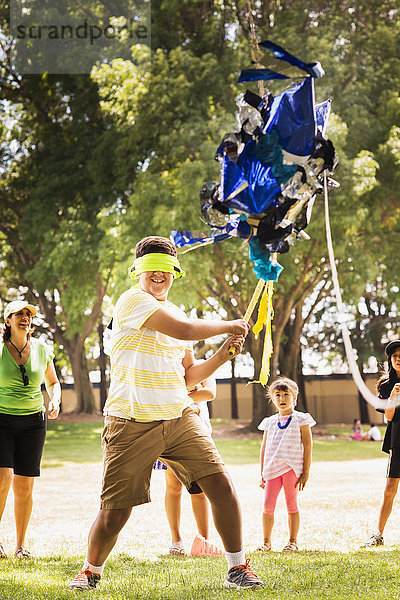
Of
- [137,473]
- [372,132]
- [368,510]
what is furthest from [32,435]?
[372,132]

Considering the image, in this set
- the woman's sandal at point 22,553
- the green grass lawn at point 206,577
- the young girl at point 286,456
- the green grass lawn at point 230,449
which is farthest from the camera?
the green grass lawn at point 230,449

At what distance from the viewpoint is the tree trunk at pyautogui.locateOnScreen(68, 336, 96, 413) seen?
25172mm

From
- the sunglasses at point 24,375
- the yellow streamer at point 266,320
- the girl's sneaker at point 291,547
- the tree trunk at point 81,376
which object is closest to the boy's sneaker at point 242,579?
the yellow streamer at point 266,320

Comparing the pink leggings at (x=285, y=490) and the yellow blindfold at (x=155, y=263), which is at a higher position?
the yellow blindfold at (x=155, y=263)

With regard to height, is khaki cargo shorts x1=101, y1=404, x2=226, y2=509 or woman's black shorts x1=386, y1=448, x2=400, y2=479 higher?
khaki cargo shorts x1=101, y1=404, x2=226, y2=509

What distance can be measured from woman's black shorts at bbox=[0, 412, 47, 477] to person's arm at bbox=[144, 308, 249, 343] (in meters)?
1.69

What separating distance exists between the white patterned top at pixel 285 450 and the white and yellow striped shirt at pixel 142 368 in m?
1.67

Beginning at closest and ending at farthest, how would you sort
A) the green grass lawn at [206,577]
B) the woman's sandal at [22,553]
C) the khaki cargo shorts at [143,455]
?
1. the green grass lawn at [206,577]
2. the khaki cargo shorts at [143,455]
3. the woman's sandal at [22,553]

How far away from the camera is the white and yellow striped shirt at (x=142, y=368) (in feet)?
11.1

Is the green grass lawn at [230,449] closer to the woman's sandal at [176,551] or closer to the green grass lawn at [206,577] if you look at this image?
the woman's sandal at [176,551]

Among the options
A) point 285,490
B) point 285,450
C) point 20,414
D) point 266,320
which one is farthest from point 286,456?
point 20,414

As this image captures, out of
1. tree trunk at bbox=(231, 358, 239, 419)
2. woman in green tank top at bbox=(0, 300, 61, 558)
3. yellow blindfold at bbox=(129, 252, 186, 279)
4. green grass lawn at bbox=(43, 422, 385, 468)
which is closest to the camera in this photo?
yellow blindfold at bbox=(129, 252, 186, 279)

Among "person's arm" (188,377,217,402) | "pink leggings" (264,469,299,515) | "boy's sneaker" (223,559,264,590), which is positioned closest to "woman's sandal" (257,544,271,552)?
"pink leggings" (264,469,299,515)

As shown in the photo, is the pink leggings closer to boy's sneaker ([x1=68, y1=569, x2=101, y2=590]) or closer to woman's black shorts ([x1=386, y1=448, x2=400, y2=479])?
woman's black shorts ([x1=386, y1=448, x2=400, y2=479])
